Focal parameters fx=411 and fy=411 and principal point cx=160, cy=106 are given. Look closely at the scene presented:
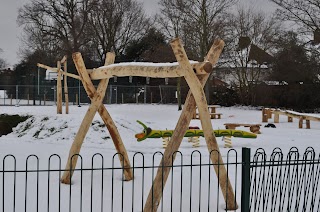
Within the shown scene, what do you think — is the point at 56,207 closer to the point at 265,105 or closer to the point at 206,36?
the point at 206,36

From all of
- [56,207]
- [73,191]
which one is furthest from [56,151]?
[56,207]

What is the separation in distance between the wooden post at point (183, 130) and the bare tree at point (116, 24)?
111 feet

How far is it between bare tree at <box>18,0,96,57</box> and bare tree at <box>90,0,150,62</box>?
97 cm

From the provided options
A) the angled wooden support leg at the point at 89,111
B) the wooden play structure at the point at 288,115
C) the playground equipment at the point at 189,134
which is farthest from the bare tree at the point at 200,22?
the angled wooden support leg at the point at 89,111

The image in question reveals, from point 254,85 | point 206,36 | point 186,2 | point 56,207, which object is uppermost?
point 186,2

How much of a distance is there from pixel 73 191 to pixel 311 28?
77.0 feet

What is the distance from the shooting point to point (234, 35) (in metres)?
28.2

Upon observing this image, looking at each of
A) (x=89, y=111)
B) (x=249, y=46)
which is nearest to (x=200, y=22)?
(x=249, y=46)

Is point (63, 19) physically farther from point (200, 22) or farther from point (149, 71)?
point (149, 71)

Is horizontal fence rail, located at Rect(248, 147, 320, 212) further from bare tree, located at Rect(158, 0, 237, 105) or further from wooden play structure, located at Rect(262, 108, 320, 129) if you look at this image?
bare tree, located at Rect(158, 0, 237, 105)

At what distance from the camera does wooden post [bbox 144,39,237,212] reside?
17.6 ft

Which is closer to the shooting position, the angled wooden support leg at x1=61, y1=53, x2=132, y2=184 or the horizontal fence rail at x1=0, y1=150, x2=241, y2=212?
the horizontal fence rail at x1=0, y1=150, x2=241, y2=212

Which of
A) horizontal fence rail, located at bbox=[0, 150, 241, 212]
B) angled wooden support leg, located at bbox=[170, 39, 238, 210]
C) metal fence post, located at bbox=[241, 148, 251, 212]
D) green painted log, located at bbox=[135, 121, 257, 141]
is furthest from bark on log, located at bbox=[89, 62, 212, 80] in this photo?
green painted log, located at bbox=[135, 121, 257, 141]

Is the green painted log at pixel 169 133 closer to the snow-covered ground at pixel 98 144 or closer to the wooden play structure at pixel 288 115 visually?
the snow-covered ground at pixel 98 144
